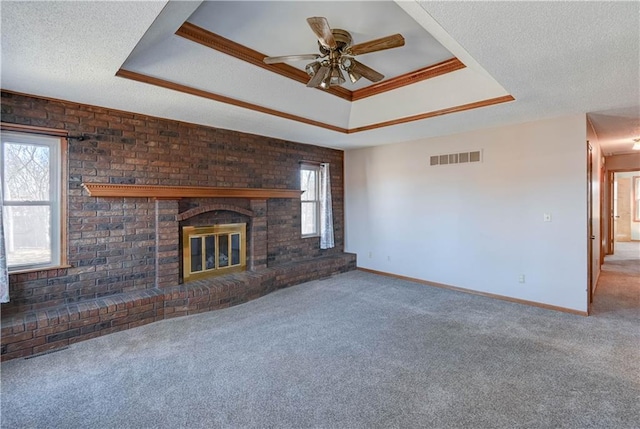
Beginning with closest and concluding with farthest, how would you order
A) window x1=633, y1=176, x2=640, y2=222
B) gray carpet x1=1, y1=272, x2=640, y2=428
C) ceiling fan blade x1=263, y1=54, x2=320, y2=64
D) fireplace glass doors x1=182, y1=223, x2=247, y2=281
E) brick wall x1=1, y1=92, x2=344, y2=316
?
gray carpet x1=1, y1=272, x2=640, y2=428
ceiling fan blade x1=263, y1=54, x2=320, y2=64
brick wall x1=1, y1=92, x2=344, y2=316
fireplace glass doors x1=182, y1=223, x2=247, y2=281
window x1=633, y1=176, x2=640, y2=222

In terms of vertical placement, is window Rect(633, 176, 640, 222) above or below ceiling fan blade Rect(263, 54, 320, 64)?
below

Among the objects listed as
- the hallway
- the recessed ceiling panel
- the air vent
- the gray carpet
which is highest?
the recessed ceiling panel

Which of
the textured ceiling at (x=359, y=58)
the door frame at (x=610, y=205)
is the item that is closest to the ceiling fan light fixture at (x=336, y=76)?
the textured ceiling at (x=359, y=58)

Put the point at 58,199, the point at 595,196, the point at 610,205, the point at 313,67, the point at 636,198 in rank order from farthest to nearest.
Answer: the point at 636,198 < the point at 610,205 < the point at 595,196 < the point at 58,199 < the point at 313,67

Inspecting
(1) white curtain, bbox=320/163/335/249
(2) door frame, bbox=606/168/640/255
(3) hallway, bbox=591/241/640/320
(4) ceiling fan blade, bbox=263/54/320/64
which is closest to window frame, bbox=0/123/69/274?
(4) ceiling fan blade, bbox=263/54/320/64

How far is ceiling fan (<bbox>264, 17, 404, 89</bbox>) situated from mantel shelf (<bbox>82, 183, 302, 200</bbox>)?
7.33ft

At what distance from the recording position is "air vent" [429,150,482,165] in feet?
15.5

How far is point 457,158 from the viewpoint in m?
4.94

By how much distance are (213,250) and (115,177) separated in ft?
5.29

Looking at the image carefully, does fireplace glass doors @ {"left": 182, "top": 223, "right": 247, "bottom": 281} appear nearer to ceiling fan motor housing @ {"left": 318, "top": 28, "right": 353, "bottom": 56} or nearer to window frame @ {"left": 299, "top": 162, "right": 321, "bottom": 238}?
window frame @ {"left": 299, "top": 162, "right": 321, "bottom": 238}

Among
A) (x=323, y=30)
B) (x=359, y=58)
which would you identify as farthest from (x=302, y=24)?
(x=359, y=58)

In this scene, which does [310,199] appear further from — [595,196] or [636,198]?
[636,198]

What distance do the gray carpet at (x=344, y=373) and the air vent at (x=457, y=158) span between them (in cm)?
228

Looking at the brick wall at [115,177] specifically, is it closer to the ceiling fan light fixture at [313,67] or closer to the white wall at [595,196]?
the ceiling fan light fixture at [313,67]
